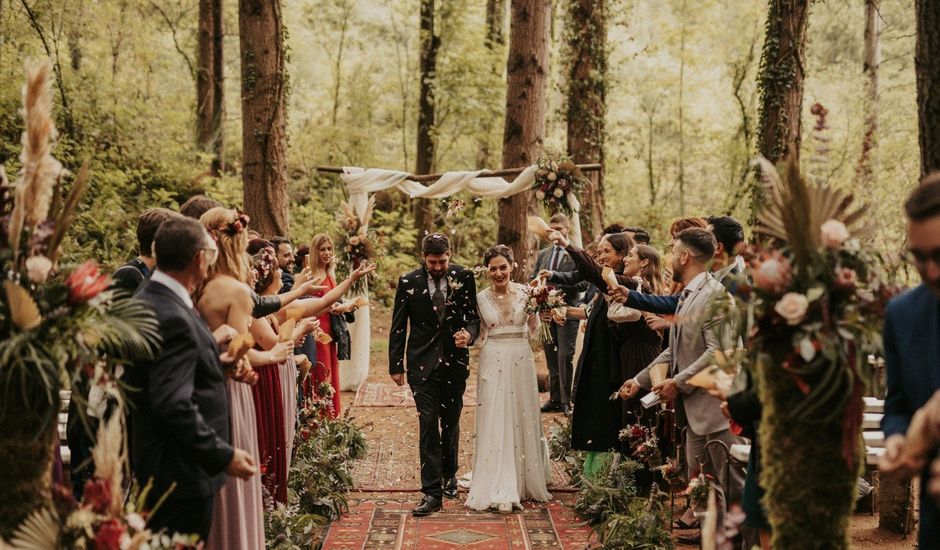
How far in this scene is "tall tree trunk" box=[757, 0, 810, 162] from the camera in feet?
35.2

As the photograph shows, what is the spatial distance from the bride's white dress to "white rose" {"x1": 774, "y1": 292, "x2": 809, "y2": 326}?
4.43 meters

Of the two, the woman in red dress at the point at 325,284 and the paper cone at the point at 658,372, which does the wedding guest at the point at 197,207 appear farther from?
the woman in red dress at the point at 325,284

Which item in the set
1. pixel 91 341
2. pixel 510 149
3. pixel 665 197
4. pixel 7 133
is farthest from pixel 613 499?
pixel 665 197

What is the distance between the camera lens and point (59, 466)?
151 inches

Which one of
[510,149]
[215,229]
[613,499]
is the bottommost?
[613,499]

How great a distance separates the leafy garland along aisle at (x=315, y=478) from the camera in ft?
19.1

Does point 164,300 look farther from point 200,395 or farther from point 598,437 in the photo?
point 598,437

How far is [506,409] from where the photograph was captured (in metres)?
7.47

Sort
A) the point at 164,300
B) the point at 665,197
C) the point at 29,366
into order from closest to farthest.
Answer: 1. the point at 29,366
2. the point at 164,300
3. the point at 665,197

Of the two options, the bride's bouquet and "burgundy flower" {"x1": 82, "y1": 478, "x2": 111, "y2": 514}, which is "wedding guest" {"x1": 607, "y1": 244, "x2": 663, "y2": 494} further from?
"burgundy flower" {"x1": 82, "y1": 478, "x2": 111, "y2": 514}

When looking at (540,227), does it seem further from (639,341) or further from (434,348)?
(434,348)

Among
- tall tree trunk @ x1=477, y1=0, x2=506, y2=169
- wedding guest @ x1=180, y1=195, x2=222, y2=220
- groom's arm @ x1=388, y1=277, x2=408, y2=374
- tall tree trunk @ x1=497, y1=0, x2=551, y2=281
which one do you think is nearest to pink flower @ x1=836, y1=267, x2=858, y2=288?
wedding guest @ x1=180, y1=195, x2=222, y2=220

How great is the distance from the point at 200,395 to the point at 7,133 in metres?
14.1

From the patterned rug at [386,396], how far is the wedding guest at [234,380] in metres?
6.78
